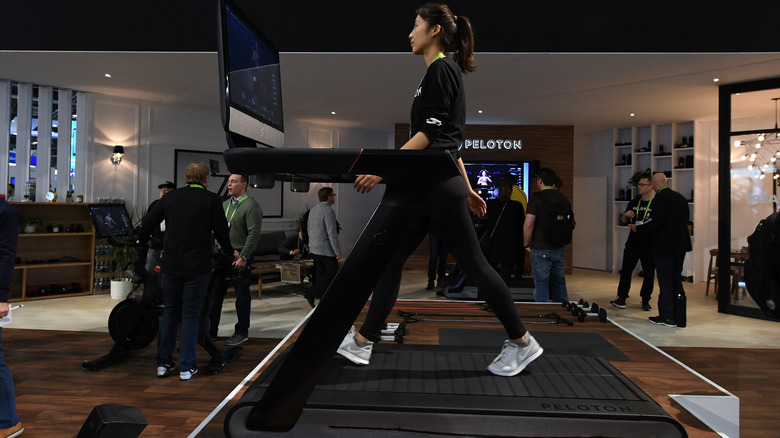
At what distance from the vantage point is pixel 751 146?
6355 millimetres

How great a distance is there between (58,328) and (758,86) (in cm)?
828

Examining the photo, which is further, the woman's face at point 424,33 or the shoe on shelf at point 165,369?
the shoe on shelf at point 165,369

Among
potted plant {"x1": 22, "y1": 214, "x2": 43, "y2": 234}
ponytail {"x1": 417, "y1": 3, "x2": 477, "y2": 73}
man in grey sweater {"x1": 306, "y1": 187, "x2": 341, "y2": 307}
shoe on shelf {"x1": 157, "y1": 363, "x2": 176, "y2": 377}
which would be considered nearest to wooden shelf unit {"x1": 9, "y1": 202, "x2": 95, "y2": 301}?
potted plant {"x1": 22, "y1": 214, "x2": 43, "y2": 234}

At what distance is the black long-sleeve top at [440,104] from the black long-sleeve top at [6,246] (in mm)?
2065

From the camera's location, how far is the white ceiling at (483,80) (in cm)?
578

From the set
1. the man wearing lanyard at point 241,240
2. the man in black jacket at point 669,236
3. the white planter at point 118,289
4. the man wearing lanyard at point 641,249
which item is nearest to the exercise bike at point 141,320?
the man wearing lanyard at point 241,240

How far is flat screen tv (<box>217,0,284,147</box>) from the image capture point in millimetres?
1416

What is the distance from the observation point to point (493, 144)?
1011cm

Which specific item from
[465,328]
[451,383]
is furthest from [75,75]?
[451,383]

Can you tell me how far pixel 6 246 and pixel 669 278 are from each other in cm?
574

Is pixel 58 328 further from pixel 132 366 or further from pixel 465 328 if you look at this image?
pixel 465 328

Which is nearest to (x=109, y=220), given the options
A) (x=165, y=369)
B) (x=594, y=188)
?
(x=165, y=369)

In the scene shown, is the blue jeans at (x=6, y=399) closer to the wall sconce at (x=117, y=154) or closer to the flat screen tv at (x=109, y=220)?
the flat screen tv at (x=109, y=220)

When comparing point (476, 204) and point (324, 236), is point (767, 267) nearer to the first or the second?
point (476, 204)
